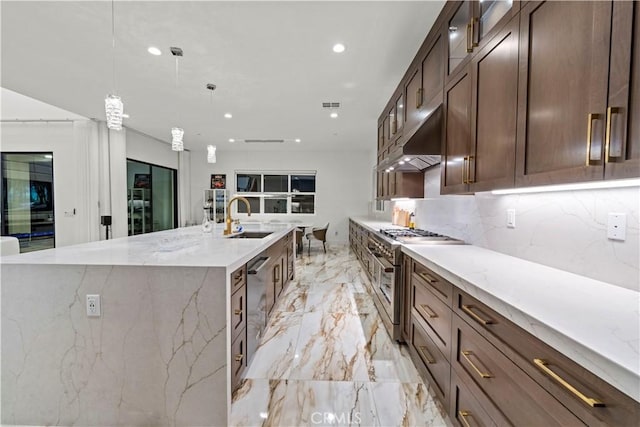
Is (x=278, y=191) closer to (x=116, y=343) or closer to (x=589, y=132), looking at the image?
(x=116, y=343)

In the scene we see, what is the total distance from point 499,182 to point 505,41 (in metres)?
0.74

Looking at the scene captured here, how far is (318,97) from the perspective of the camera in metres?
3.94

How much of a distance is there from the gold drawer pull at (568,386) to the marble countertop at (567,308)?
0.09 meters

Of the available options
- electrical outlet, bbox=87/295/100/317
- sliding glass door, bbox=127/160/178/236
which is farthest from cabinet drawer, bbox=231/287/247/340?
sliding glass door, bbox=127/160/178/236

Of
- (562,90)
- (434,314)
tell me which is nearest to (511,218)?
(434,314)

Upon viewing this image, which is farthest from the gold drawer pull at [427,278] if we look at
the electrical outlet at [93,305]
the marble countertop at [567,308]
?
the electrical outlet at [93,305]

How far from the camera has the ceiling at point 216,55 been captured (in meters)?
2.21

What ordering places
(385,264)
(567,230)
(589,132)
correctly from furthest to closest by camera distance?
(385,264) < (567,230) < (589,132)

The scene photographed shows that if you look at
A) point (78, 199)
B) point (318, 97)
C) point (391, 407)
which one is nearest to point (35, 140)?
point (78, 199)

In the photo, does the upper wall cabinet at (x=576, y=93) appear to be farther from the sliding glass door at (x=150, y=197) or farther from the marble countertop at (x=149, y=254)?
the sliding glass door at (x=150, y=197)

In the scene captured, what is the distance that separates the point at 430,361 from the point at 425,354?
0.29ft

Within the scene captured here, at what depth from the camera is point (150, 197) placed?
689cm

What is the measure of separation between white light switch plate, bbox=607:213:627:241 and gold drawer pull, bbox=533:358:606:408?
2.43ft

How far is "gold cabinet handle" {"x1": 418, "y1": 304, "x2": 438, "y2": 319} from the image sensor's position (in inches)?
66.7
